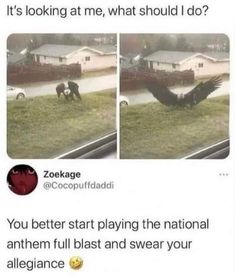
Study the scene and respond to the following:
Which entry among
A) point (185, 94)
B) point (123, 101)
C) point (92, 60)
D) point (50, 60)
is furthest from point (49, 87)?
point (185, 94)

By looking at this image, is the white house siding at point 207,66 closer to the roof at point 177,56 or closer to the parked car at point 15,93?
the roof at point 177,56

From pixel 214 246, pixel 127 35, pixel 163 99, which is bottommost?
pixel 214 246

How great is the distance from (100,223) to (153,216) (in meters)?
0.24

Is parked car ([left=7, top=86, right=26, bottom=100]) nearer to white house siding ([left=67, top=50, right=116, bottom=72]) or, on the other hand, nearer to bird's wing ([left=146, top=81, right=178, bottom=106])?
white house siding ([left=67, top=50, right=116, bottom=72])

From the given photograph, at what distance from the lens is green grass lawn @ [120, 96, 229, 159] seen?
2.04 metres

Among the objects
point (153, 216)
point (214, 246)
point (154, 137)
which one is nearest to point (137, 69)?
point (154, 137)

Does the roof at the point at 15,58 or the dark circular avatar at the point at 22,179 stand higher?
the roof at the point at 15,58

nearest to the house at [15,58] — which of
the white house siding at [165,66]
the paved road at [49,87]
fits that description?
the paved road at [49,87]

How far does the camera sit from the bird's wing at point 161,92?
2045mm

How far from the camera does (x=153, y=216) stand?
2080 millimetres

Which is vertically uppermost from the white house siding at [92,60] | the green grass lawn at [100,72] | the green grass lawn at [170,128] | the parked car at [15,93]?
the white house siding at [92,60]

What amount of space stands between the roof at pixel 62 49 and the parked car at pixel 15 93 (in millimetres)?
178

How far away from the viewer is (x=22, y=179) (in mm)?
2064
